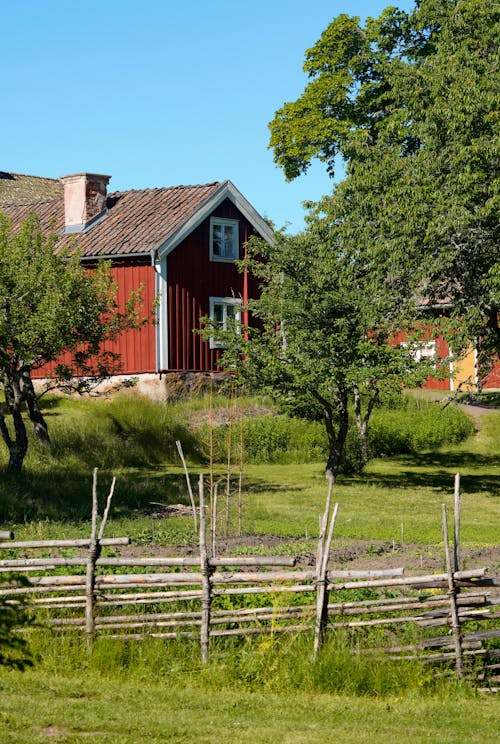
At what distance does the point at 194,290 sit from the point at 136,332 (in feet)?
8.12

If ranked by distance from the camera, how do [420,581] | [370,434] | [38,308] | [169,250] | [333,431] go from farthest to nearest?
[169,250], [370,434], [333,431], [38,308], [420,581]

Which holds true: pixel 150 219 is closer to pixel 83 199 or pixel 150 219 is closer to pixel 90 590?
pixel 83 199

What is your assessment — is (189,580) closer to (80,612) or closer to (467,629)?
(80,612)

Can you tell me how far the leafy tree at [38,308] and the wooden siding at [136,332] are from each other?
10.7 metres

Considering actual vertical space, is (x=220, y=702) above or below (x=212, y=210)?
below

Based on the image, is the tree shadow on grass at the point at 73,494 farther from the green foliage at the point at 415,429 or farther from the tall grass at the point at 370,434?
the green foliage at the point at 415,429

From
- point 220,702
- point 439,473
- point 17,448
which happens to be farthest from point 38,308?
point 220,702

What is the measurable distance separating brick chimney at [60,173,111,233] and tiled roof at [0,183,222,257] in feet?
1.10

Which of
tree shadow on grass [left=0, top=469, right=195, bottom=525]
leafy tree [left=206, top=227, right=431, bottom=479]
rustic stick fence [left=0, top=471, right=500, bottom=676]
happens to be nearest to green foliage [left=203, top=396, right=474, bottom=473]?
leafy tree [left=206, top=227, right=431, bottom=479]

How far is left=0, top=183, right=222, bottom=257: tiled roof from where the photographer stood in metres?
38.6

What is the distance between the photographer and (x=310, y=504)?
24828mm

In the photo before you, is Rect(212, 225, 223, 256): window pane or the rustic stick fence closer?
the rustic stick fence

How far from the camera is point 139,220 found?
3997 cm

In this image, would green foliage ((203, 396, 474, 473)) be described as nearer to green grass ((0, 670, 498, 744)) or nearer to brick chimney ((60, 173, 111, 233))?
brick chimney ((60, 173, 111, 233))
